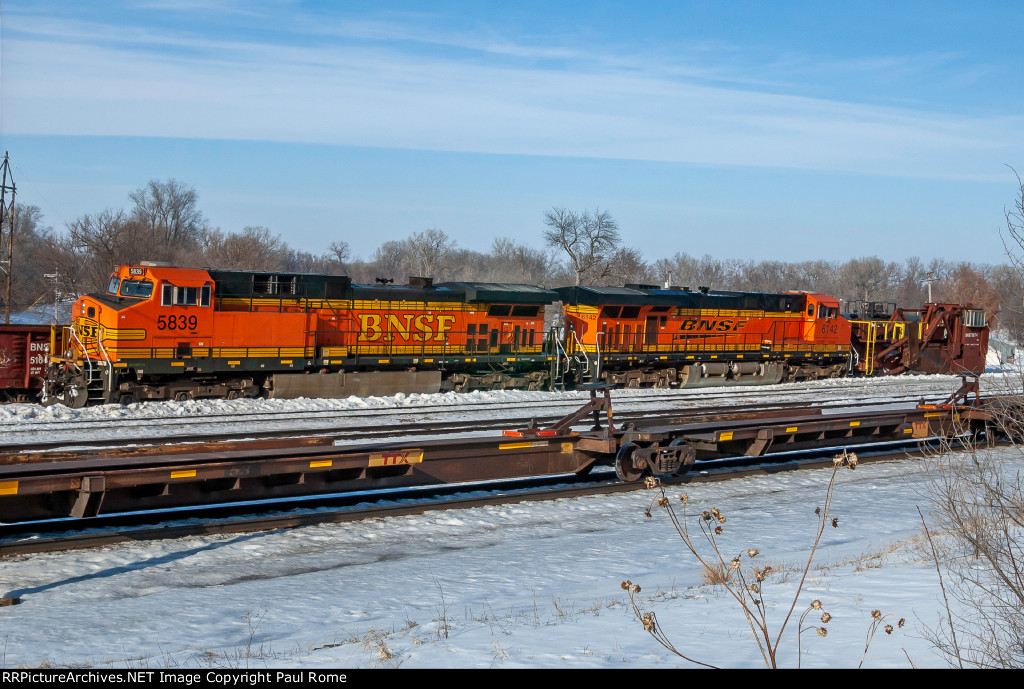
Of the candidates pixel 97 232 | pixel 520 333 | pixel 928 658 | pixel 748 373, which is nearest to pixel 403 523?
pixel 928 658

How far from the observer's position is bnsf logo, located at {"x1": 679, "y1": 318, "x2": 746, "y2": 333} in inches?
1134

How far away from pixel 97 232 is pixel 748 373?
160 ft

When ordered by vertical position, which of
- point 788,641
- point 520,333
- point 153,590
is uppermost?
point 520,333

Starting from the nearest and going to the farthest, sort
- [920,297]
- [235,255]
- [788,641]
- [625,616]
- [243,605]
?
[788,641] < [625,616] < [243,605] < [235,255] < [920,297]

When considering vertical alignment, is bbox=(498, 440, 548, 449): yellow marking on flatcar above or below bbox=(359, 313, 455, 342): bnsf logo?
below

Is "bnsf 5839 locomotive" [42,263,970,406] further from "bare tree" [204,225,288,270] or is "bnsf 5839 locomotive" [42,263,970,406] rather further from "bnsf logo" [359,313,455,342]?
"bare tree" [204,225,288,270]

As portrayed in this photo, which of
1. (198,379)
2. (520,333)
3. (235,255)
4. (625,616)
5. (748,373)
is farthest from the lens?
(235,255)

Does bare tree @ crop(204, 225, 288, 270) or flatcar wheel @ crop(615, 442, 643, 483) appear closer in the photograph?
flatcar wheel @ crop(615, 442, 643, 483)

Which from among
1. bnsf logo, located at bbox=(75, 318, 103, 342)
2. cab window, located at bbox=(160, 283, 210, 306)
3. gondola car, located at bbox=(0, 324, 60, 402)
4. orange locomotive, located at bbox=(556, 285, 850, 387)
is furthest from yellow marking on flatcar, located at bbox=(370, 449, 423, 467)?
orange locomotive, located at bbox=(556, 285, 850, 387)

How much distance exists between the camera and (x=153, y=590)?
7.32 meters

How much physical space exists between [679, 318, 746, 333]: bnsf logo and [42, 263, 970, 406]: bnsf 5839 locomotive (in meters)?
0.06

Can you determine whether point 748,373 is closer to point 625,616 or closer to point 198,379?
point 198,379

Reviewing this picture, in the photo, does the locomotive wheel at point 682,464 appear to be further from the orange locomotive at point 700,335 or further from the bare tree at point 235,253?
the bare tree at point 235,253

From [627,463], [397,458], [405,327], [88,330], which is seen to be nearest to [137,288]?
[88,330]
